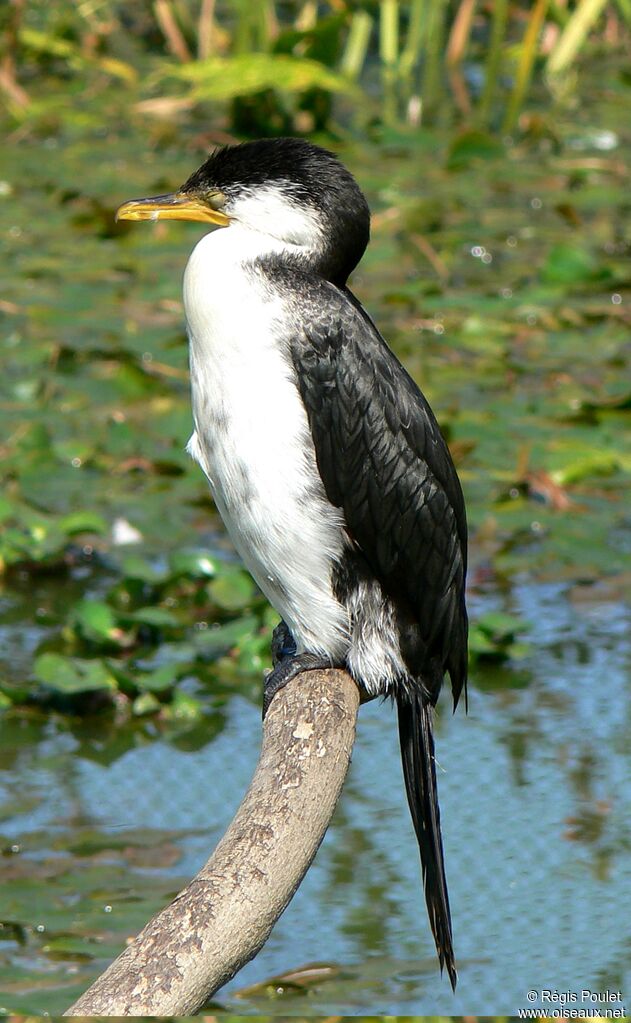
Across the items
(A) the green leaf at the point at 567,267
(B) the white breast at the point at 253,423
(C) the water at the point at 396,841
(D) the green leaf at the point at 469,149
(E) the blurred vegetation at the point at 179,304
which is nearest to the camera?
(B) the white breast at the point at 253,423

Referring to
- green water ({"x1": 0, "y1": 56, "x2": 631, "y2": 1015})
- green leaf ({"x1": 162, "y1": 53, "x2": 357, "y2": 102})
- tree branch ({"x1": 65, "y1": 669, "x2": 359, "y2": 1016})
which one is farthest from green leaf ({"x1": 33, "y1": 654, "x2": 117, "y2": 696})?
green leaf ({"x1": 162, "y1": 53, "x2": 357, "y2": 102})

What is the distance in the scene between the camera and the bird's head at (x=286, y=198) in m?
2.79

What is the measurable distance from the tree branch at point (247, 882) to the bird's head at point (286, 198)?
78 cm

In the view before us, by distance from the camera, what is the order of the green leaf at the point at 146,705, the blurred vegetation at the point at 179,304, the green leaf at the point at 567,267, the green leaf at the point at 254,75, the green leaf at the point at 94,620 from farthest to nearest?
the green leaf at the point at 254,75, the green leaf at the point at 567,267, the blurred vegetation at the point at 179,304, the green leaf at the point at 94,620, the green leaf at the point at 146,705

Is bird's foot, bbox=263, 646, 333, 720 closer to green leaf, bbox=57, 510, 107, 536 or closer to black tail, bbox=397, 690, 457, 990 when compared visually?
black tail, bbox=397, 690, 457, 990

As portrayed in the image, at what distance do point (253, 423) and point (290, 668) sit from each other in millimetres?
478

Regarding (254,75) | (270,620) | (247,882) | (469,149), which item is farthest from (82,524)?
(469,149)

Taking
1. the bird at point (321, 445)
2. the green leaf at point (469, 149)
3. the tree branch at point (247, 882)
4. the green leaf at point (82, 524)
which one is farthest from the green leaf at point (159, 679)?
the green leaf at point (469, 149)

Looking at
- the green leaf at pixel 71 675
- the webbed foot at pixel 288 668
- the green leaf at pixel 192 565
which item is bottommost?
the green leaf at pixel 192 565

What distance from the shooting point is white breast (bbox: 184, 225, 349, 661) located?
2768 mm

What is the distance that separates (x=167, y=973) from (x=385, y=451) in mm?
1196

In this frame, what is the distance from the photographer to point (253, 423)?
2.79m

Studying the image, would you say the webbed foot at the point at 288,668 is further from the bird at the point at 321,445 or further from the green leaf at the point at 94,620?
the green leaf at the point at 94,620

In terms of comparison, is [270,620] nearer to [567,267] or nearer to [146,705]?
[146,705]
